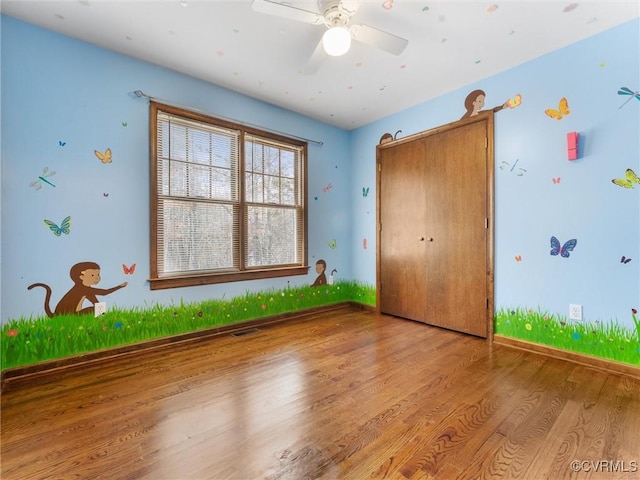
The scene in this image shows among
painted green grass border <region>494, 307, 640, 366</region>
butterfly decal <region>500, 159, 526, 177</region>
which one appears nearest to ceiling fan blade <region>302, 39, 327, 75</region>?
butterfly decal <region>500, 159, 526, 177</region>

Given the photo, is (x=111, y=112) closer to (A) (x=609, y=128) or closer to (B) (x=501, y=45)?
(B) (x=501, y=45)

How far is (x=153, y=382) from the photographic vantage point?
80.6 inches

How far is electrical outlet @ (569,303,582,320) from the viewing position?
2354 millimetres

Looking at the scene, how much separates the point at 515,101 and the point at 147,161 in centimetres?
340

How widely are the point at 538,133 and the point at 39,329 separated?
14.2 feet

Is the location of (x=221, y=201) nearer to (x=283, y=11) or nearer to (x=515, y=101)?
A: (x=283, y=11)

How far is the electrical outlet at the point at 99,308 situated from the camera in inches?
95.2

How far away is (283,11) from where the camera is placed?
171 cm

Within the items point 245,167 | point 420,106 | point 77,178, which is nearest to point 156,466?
point 77,178

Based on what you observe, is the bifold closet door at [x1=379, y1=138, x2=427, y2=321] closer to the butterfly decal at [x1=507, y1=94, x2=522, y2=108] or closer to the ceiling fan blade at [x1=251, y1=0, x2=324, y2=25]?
the butterfly decal at [x1=507, y1=94, x2=522, y2=108]

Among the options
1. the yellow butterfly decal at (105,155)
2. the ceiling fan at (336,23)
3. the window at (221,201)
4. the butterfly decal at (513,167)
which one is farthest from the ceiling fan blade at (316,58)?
the butterfly decal at (513,167)

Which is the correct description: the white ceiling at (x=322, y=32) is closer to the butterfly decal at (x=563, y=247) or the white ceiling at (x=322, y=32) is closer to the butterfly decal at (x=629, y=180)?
the butterfly decal at (x=629, y=180)

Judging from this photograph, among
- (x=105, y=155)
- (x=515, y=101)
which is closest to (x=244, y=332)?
(x=105, y=155)

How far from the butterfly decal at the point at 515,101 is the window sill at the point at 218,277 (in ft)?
8.98
